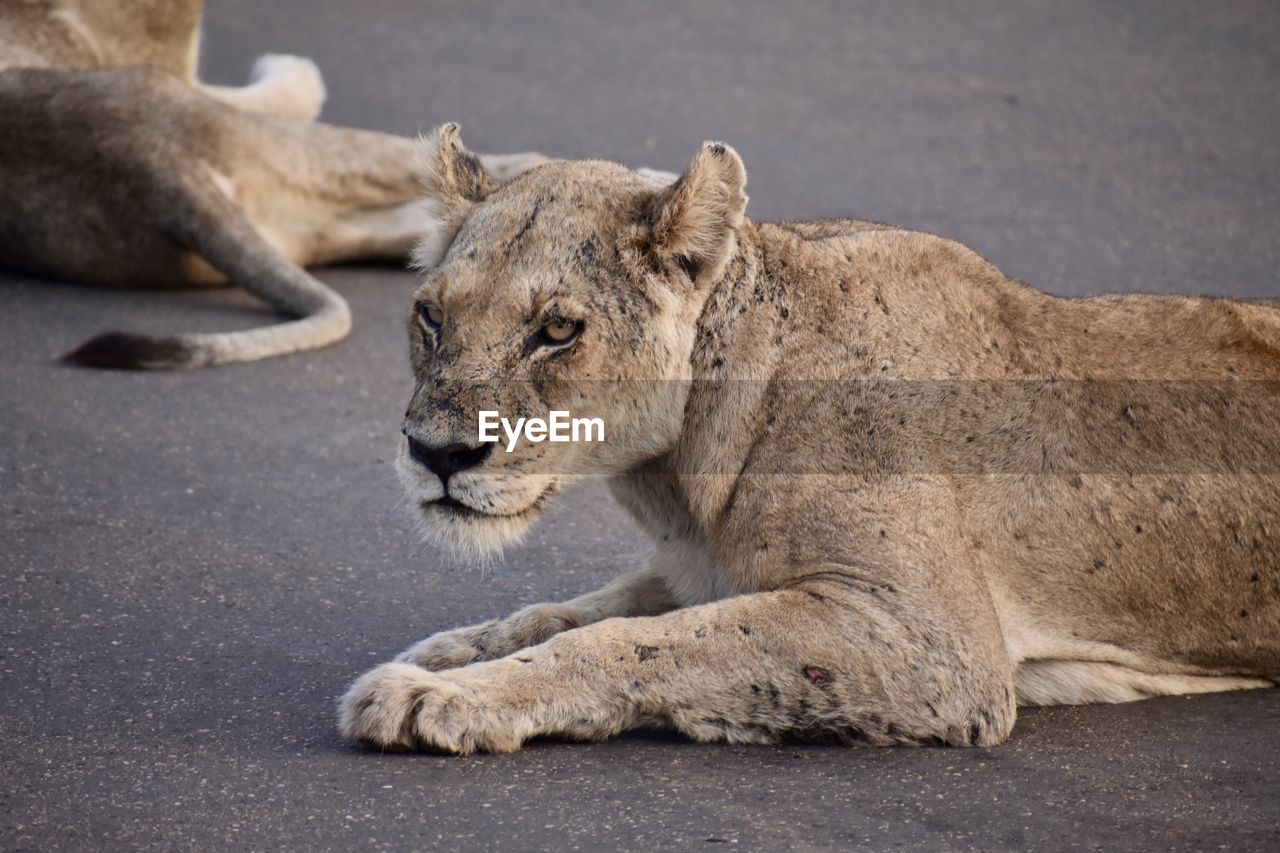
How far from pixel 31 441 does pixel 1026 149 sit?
6602 mm

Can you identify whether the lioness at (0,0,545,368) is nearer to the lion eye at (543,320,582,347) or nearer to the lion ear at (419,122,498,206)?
the lion ear at (419,122,498,206)

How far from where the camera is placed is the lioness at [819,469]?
4.41 m

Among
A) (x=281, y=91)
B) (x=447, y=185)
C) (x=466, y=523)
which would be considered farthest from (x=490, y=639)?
(x=281, y=91)

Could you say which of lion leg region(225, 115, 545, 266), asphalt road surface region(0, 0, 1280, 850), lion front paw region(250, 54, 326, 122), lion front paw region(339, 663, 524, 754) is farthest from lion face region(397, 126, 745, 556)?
lion front paw region(250, 54, 326, 122)

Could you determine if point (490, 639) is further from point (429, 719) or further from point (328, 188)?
point (328, 188)

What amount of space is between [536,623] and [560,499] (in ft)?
5.56

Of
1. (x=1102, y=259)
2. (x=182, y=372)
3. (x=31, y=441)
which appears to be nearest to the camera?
(x=31, y=441)

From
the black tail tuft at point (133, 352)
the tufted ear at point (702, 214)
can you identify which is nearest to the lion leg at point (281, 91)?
the black tail tuft at point (133, 352)

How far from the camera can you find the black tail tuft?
783cm

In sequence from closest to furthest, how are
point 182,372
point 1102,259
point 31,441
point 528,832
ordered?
point 528,832 < point 31,441 < point 182,372 < point 1102,259

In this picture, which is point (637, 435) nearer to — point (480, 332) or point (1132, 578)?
point (480, 332)

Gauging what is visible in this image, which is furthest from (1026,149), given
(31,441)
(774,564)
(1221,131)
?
(774,564)

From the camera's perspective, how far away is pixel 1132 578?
4762 mm

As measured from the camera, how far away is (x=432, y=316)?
4.69 meters
